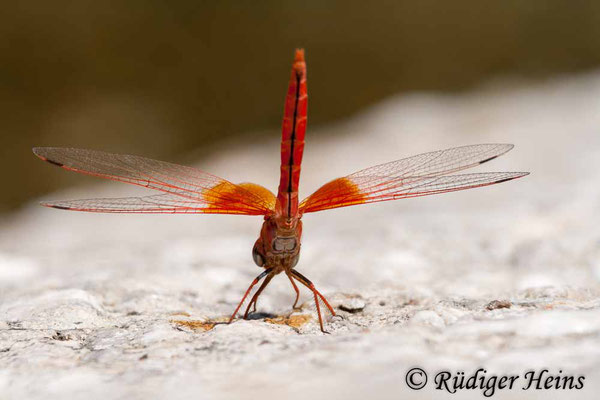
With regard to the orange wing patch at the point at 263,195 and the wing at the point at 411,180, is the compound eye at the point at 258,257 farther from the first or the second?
the wing at the point at 411,180

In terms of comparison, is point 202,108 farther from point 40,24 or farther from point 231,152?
point 40,24

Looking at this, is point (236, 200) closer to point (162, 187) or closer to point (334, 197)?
point (162, 187)

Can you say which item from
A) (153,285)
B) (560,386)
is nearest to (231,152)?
(153,285)

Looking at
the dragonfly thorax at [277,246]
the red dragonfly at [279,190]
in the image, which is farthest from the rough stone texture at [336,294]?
the red dragonfly at [279,190]

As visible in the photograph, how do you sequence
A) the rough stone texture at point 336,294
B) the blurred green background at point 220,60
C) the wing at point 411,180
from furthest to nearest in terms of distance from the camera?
the blurred green background at point 220,60 < the wing at point 411,180 < the rough stone texture at point 336,294

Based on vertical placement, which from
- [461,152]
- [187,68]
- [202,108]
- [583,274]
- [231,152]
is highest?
[187,68]

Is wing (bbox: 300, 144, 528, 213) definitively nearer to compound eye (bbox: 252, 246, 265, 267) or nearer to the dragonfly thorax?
the dragonfly thorax

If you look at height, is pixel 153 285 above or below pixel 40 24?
below
